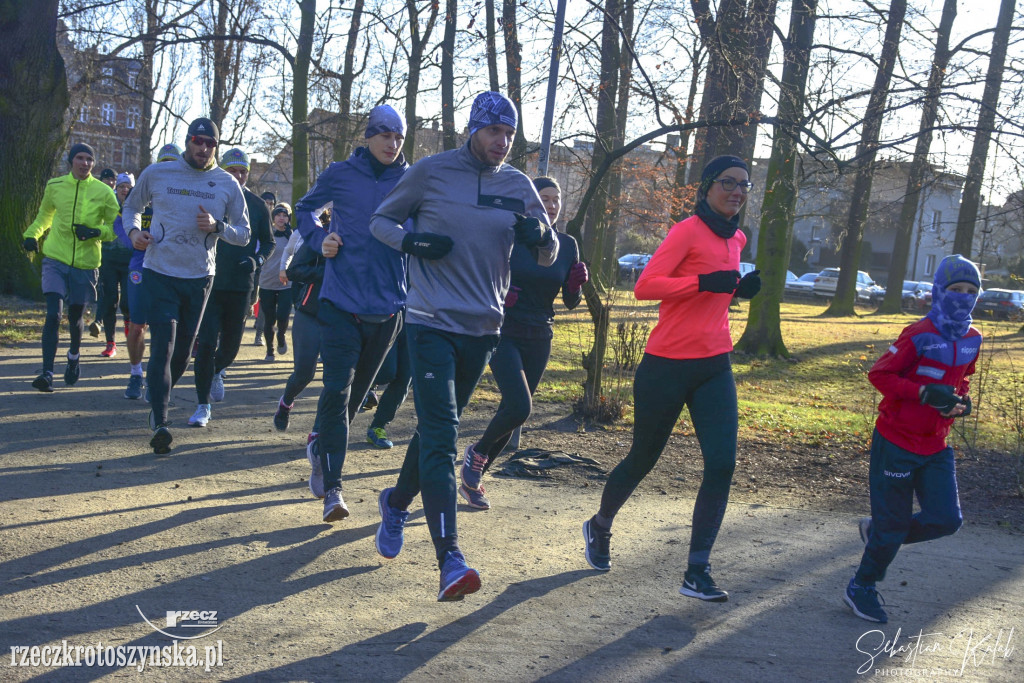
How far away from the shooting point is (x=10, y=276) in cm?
1602

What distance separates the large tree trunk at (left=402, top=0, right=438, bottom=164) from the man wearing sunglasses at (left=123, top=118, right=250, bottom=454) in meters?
4.79

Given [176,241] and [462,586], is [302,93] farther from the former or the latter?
[462,586]

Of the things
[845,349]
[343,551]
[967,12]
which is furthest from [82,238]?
[845,349]

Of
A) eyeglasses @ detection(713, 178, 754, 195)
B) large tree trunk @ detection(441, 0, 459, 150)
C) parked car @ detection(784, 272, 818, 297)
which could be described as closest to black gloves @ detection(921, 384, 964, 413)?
eyeglasses @ detection(713, 178, 754, 195)

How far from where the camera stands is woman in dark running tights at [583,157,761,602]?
14.8ft

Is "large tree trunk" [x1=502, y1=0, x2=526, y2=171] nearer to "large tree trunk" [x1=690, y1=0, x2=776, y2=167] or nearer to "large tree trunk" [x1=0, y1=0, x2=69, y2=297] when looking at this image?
"large tree trunk" [x1=690, y1=0, x2=776, y2=167]

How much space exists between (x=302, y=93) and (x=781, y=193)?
38.3ft

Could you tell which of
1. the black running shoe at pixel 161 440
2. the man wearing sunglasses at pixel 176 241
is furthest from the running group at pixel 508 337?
the black running shoe at pixel 161 440

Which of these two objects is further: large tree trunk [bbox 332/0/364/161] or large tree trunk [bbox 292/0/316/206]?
large tree trunk [bbox 332/0/364/161]

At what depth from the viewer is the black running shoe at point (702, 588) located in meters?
4.48

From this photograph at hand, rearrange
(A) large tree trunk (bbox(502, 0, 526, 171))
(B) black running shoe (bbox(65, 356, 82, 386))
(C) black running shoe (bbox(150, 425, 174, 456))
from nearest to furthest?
(C) black running shoe (bbox(150, 425, 174, 456))
(B) black running shoe (bbox(65, 356, 82, 386))
(A) large tree trunk (bbox(502, 0, 526, 171))

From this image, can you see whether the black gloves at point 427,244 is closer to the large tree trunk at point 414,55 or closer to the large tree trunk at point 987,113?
the large tree trunk at point 414,55

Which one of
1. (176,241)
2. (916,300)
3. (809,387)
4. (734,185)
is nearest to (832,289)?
(916,300)

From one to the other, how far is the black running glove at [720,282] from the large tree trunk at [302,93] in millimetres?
18132
